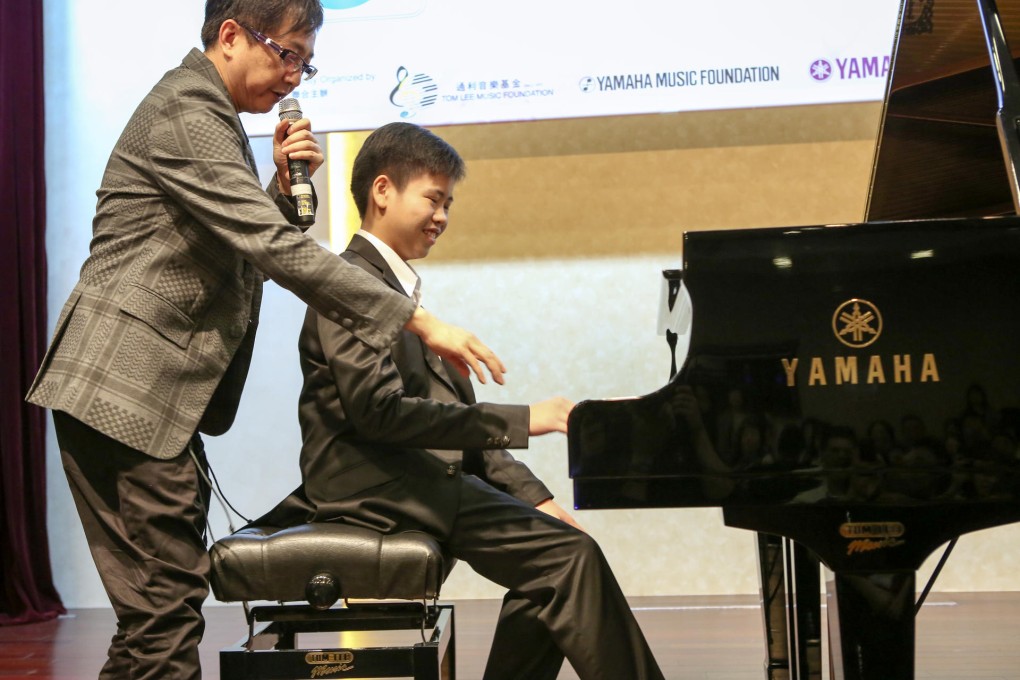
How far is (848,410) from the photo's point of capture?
1223 millimetres

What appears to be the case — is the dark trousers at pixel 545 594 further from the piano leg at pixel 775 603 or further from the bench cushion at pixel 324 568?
the piano leg at pixel 775 603

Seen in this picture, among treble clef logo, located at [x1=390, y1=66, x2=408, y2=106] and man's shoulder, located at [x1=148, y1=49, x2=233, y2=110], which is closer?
man's shoulder, located at [x1=148, y1=49, x2=233, y2=110]

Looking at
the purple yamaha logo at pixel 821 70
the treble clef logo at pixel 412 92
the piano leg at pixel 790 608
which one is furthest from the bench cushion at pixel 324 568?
the purple yamaha logo at pixel 821 70

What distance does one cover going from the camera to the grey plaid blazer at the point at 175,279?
1419 millimetres

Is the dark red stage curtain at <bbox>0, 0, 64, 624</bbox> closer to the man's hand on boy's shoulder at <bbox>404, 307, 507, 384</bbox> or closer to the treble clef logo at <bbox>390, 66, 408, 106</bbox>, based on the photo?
the treble clef logo at <bbox>390, 66, 408, 106</bbox>

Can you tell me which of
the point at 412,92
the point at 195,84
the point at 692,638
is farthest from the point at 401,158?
the point at 692,638

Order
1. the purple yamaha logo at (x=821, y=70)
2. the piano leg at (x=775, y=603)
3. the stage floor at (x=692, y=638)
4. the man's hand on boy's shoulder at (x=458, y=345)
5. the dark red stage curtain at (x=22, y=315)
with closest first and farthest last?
the man's hand on boy's shoulder at (x=458, y=345) → the piano leg at (x=775, y=603) → the stage floor at (x=692, y=638) → the purple yamaha logo at (x=821, y=70) → the dark red stage curtain at (x=22, y=315)

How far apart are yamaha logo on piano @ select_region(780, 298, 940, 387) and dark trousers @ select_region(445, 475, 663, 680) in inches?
19.8

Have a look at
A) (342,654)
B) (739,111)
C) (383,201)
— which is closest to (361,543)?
(342,654)

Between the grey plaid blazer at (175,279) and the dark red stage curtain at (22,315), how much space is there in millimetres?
2091

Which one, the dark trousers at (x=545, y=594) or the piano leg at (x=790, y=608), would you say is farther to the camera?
the piano leg at (x=790, y=608)

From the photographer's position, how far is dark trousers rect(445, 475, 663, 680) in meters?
1.52

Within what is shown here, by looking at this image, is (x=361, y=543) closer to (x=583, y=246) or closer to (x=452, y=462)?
(x=452, y=462)

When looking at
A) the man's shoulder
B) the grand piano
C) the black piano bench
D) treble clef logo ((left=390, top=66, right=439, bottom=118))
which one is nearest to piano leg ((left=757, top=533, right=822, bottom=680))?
the grand piano
